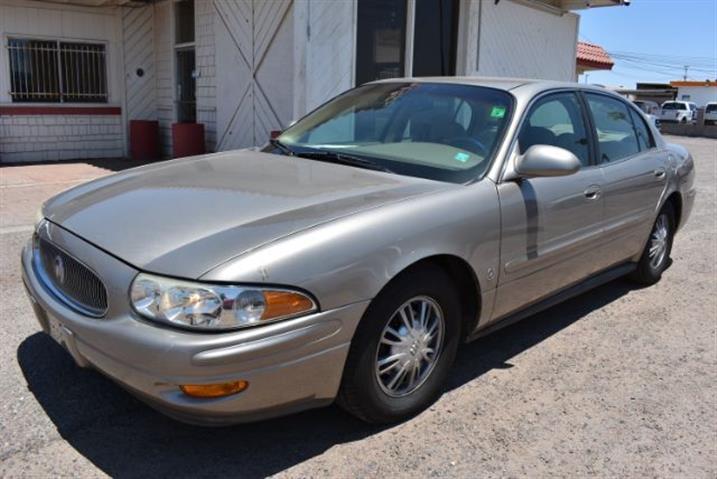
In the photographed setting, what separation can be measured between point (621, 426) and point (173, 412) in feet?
7.06

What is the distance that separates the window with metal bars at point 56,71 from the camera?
12086 millimetres

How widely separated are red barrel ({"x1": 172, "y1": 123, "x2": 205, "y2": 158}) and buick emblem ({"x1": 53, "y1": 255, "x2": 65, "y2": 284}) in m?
8.84

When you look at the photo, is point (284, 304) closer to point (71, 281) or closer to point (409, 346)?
point (409, 346)

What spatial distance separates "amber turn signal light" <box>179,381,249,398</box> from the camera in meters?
2.47

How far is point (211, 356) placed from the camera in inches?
95.3

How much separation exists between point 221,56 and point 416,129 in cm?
822

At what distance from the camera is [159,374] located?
2.46 metres

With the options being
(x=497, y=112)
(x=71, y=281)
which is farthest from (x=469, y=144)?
(x=71, y=281)

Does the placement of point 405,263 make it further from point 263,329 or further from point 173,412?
point 173,412

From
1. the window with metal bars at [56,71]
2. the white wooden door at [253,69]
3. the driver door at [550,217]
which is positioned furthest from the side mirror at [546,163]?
the window with metal bars at [56,71]

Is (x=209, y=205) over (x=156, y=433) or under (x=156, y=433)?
over

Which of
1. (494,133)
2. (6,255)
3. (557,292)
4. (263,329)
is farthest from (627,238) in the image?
(6,255)

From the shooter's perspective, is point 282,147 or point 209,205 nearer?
point 209,205

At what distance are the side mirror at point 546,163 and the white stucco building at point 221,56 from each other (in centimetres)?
611
